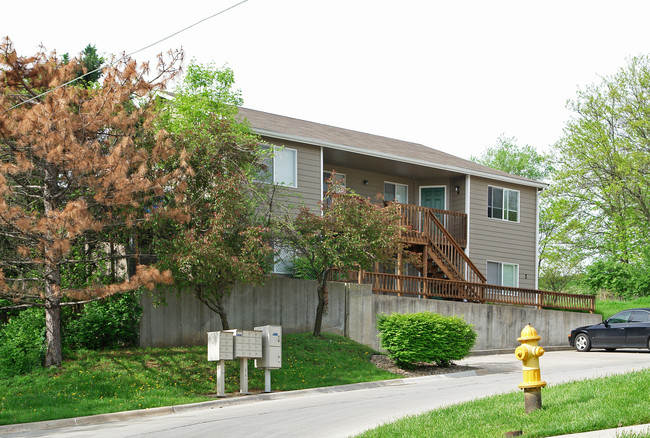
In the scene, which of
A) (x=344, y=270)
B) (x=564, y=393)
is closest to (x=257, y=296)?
(x=344, y=270)

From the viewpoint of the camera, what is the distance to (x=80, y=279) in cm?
1823

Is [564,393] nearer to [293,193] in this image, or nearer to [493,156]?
[293,193]

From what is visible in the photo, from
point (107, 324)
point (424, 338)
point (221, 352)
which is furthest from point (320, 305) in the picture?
point (107, 324)

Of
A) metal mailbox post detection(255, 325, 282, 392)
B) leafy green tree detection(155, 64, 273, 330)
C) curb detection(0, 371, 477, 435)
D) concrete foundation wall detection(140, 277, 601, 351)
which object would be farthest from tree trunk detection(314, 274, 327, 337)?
metal mailbox post detection(255, 325, 282, 392)

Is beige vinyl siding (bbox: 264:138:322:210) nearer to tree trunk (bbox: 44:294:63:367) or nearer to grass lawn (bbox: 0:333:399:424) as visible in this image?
grass lawn (bbox: 0:333:399:424)

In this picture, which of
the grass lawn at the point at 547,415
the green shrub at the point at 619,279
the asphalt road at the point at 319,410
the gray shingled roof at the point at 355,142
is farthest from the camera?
the green shrub at the point at 619,279

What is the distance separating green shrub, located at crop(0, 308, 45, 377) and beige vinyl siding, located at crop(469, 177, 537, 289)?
18.5 m

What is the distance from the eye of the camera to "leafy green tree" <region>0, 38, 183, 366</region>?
49.3 ft

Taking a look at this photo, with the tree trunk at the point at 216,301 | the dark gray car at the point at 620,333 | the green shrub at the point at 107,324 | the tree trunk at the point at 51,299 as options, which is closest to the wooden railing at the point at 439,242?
the dark gray car at the point at 620,333

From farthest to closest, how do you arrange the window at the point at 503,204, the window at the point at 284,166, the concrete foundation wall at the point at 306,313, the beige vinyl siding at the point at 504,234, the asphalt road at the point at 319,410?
the window at the point at 503,204 < the beige vinyl siding at the point at 504,234 < the window at the point at 284,166 < the concrete foundation wall at the point at 306,313 < the asphalt road at the point at 319,410

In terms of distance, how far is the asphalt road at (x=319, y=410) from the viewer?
11.3 m

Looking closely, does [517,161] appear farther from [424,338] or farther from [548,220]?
[424,338]

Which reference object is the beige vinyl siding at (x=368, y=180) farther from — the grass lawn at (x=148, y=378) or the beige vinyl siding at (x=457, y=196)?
the grass lawn at (x=148, y=378)

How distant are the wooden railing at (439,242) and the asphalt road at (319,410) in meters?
9.36
